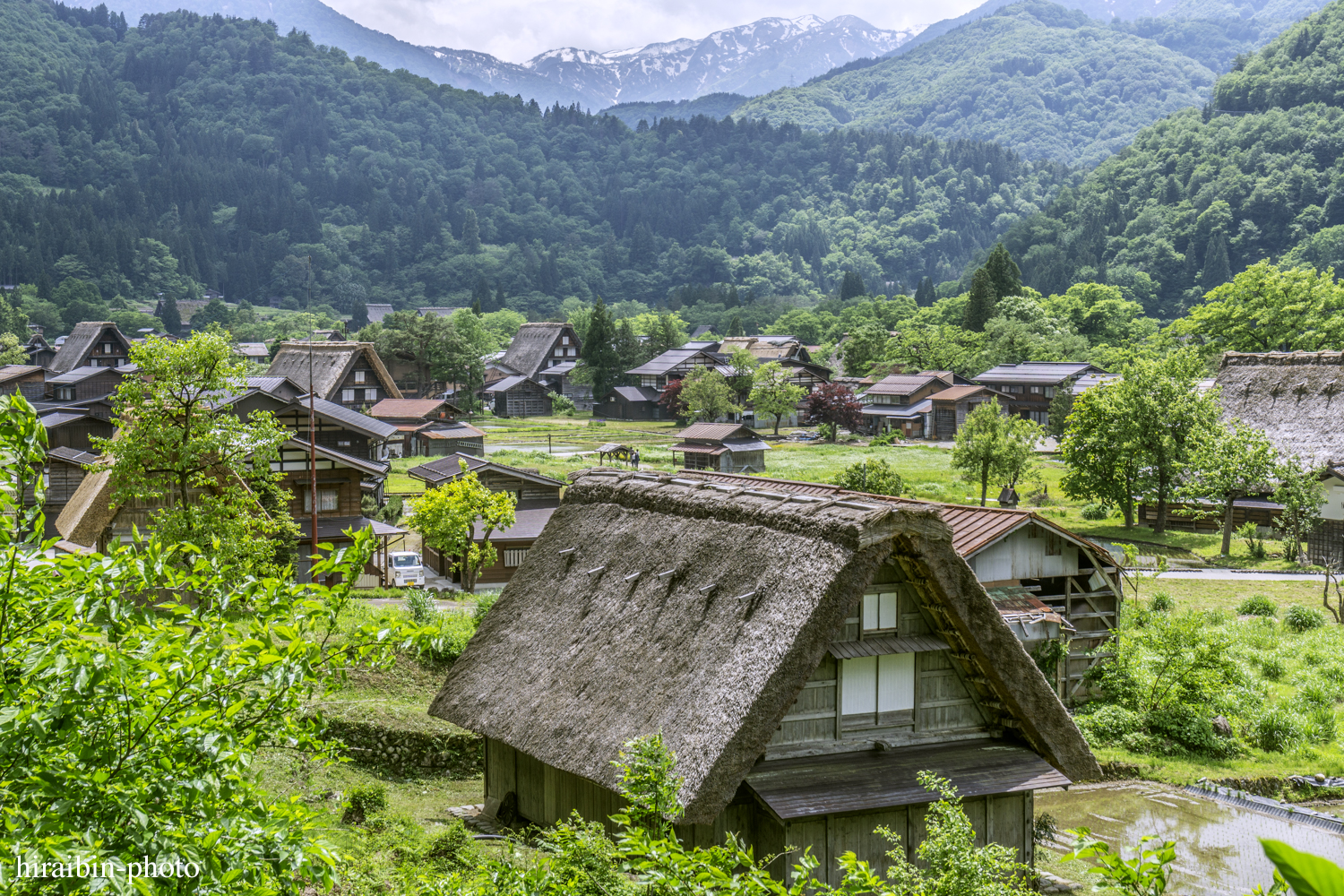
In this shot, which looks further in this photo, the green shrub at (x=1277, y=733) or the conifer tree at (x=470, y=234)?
the conifer tree at (x=470, y=234)

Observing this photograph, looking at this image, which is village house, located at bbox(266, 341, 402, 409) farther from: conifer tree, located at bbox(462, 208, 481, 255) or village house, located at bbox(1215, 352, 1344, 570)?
conifer tree, located at bbox(462, 208, 481, 255)

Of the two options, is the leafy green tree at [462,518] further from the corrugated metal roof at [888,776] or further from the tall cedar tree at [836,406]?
the tall cedar tree at [836,406]

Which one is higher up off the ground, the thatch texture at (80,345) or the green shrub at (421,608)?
the thatch texture at (80,345)

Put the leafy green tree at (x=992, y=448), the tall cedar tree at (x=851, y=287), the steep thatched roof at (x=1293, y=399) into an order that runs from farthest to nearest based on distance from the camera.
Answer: the tall cedar tree at (x=851, y=287) → the leafy green tree at (x=992, y=448) → the steep thatched roof at (x=1293, y=399)

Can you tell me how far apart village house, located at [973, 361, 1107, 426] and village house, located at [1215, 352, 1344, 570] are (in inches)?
976

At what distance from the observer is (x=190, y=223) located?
16850cm

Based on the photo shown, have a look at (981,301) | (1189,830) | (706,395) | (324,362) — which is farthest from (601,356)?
(1189,830)

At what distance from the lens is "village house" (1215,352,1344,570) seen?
37.7m

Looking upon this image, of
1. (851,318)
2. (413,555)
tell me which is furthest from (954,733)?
(851,318)

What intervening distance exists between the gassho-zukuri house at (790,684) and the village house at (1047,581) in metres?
6.22

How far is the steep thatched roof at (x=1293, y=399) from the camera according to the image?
132ft

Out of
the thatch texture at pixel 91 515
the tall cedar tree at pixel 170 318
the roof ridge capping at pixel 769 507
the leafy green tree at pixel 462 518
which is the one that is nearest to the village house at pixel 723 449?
the leafy green tree at pixel 462 518

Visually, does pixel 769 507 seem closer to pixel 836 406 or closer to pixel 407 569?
pixel 407 569

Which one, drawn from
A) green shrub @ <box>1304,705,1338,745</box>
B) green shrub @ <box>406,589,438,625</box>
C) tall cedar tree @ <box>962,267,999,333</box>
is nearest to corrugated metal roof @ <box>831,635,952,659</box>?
green shrub @ <box>406,589,438,625</box>
